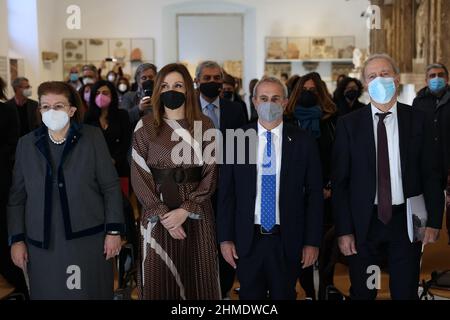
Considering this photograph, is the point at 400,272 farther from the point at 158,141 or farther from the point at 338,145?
the point at 158,141

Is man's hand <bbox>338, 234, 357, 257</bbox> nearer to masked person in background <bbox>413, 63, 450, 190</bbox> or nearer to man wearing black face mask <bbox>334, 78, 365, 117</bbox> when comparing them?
man wearing black face mask <bbox>334, 78, 365, 117</bbox>

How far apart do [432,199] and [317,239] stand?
68 centimetres

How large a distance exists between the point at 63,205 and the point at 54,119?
483 millimetres

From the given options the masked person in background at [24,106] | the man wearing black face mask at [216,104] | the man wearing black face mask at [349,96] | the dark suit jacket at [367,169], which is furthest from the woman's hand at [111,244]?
the masked person in background at [24,106]

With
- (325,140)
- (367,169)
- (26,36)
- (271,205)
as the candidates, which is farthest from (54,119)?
(26,36)

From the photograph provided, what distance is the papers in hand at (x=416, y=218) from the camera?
3.83m

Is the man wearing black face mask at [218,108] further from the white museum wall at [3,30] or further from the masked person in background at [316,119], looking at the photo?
the white museum wall at [3,30]

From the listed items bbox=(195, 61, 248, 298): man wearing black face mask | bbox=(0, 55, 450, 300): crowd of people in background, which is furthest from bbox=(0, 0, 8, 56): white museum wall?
bbox=(0, 55, 450, 300): crowd of people in background

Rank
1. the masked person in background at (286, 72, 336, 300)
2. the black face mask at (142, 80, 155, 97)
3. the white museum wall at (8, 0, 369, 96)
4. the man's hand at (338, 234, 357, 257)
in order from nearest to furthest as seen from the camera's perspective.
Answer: the man's hand at (338, 234, 357, 257), the masked person in background at (286, 72, 336, 300), the black face mask at (142, 80, 155, 97), the white museum wall at (8, 0, 369, 96)

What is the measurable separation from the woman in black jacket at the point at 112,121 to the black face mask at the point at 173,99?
1922mm

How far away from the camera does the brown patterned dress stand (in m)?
4.05

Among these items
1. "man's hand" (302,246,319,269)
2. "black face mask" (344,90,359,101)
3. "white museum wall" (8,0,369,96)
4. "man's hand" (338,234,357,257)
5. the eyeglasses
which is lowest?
"man's hand" (302,246,319,269)

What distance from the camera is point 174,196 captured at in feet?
13.3
